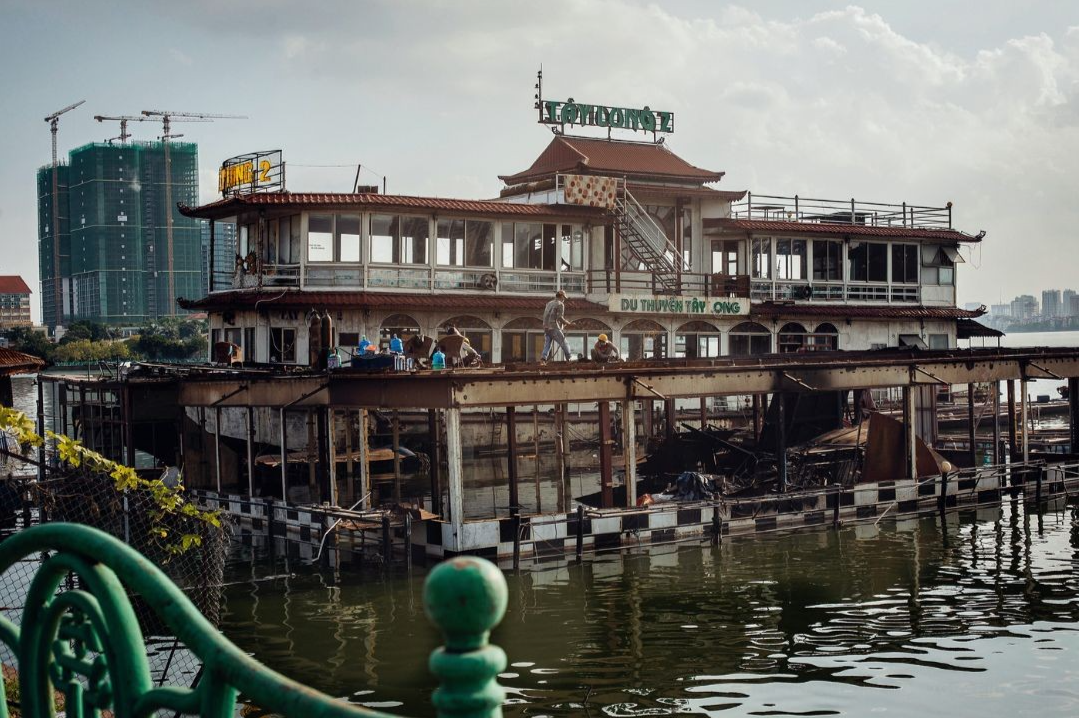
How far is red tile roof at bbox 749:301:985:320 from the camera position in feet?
157

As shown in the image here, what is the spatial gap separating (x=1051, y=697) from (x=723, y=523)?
12.4 metres

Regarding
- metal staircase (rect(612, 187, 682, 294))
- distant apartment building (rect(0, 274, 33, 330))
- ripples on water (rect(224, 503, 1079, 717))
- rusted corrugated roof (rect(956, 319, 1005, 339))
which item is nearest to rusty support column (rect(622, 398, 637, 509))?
ripples on water (rect(224, 503, 1079, 717))

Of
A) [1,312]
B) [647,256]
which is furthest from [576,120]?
[1,312]

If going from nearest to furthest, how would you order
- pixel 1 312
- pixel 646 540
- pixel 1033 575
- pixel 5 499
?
pixel 1033 575 → pixel 646 540 → pixel 5 499 → pixel 1 312

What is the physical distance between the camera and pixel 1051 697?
1670cm

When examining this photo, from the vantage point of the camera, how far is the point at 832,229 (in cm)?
4956

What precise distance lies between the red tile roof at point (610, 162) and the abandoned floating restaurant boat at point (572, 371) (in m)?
0.15

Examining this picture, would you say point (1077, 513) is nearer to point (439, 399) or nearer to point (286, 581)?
point (439, 399)

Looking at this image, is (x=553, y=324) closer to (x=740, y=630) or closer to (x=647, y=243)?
(x=740, y=630)

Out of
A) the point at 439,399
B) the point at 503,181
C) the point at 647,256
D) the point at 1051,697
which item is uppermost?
the point at 503,181

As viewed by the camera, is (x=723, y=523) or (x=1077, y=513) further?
(x=1077, y=513)

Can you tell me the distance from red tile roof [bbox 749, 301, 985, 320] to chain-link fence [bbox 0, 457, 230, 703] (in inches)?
1067

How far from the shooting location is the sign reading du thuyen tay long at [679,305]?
1694 inches

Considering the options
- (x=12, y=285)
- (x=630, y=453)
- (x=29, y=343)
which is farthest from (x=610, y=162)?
(x=12, y=285)
